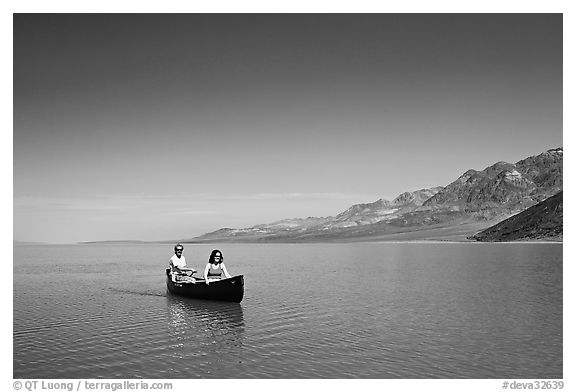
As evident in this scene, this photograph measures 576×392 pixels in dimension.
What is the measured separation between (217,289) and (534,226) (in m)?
135

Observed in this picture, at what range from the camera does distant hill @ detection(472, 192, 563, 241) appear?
425 feet

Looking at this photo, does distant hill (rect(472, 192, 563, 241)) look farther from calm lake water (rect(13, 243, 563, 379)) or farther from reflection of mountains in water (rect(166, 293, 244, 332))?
reflection of mountains in water (rect(166, 293, 244, 332))

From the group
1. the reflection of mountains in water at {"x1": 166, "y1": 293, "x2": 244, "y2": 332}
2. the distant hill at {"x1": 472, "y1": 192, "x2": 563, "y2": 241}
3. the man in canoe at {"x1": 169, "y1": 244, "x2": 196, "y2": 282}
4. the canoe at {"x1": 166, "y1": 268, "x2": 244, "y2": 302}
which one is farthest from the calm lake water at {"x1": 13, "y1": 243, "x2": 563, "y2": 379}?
the distant hill at {"x1": 472, "y1": 192, "x2": 563, "y2": 241}

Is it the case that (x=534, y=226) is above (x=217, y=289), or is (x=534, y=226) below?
above

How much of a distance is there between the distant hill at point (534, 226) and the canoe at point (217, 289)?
114 meters

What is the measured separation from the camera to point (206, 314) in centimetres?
2048

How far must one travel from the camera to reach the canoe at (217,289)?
21703mm

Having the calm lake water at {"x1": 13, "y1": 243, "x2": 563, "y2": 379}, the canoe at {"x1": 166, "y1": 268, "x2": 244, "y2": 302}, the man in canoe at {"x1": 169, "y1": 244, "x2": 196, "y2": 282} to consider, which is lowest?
the calm lake water at {"x1": 13, "y1": 243, "x2": 563, "y2": 379}

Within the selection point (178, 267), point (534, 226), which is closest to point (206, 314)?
point (178, 267)

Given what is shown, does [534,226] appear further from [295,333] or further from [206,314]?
[295,333]

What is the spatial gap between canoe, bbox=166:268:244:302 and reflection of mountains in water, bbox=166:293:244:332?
251mm

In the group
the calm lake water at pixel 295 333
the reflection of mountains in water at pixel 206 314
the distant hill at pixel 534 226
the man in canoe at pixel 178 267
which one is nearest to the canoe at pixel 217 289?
the reflection of mountains in water at pixel 206 314
